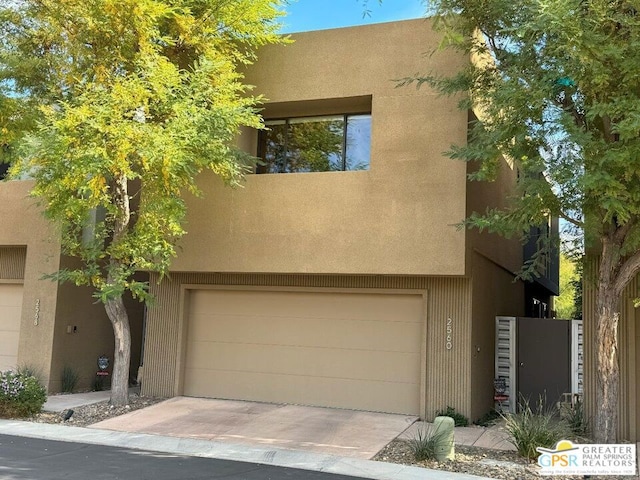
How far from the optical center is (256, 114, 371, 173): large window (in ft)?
43.4

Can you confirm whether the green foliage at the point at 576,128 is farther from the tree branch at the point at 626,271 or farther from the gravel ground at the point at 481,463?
the gravel ground at the point at 481,463

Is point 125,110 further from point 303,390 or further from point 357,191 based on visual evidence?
point 303,390

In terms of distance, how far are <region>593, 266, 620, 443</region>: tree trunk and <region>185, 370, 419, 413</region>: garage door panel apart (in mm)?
4069

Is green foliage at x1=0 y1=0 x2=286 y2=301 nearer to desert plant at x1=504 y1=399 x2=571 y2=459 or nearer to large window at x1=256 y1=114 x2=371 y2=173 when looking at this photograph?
large window at x1=256 y1=114 x2=371 y2=173

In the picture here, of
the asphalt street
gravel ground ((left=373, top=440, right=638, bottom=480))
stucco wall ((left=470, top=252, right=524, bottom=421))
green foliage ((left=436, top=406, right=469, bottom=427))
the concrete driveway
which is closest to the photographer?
the asphalt street

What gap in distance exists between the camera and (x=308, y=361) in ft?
43.4

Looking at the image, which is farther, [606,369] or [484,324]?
[484,324]

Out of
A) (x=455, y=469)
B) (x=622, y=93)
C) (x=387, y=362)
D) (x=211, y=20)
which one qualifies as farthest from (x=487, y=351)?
(x=211, y=20)

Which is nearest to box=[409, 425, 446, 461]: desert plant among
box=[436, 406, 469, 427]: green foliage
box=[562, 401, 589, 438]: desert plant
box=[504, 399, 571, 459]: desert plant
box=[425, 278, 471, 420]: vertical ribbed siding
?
box=[504, 399, 571, 459]: desert plant

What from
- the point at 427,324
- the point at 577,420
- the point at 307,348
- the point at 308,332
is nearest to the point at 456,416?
the point at 427,324

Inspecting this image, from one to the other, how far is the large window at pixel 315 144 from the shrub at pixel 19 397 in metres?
6.41

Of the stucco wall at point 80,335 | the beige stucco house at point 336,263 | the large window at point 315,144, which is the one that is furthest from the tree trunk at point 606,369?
the stucco wall at point 80,335

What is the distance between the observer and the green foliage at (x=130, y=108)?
427 inches
